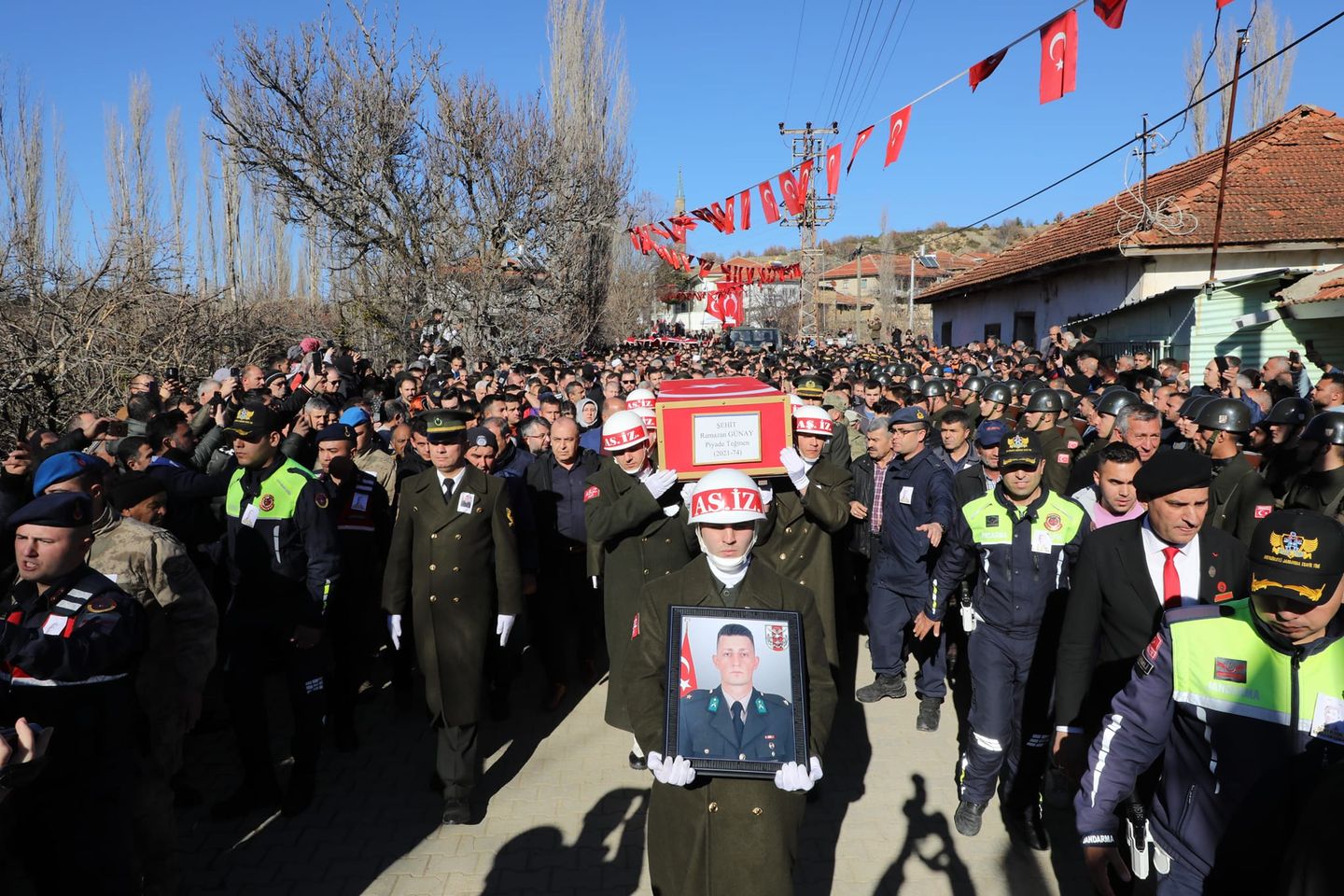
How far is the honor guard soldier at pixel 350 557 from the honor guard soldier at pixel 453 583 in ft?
2.87

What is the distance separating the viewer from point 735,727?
3039 mm

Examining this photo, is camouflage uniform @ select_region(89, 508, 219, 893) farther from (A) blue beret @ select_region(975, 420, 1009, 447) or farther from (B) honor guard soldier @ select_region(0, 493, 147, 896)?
(A) blue beret @ select_region(975, 420, 1009, 447)

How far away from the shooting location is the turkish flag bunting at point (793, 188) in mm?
16156

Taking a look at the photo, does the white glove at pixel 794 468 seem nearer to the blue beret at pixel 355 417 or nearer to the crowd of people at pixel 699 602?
the crowd of people at pixel 699 602

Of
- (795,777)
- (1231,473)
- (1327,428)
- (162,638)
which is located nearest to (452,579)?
(162,638)

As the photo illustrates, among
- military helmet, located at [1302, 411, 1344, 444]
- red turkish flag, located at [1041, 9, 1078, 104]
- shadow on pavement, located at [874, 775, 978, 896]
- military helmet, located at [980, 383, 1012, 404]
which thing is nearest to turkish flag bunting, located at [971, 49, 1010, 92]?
red turkish flag, located at [1041, 9, 1078, 104]

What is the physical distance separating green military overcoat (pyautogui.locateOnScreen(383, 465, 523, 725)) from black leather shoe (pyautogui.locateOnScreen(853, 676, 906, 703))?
112 inches

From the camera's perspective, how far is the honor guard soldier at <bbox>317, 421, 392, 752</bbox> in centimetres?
600

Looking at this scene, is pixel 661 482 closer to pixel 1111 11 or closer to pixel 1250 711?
pixel 1250 711

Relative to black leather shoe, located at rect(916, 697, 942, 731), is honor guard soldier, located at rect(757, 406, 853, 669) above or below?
above

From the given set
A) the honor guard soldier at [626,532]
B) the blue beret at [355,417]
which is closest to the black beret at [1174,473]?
the honor guard soldier at [626,532]

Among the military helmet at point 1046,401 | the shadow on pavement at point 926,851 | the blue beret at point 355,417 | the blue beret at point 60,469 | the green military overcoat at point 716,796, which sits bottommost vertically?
the shadow on pavement at point 926,851

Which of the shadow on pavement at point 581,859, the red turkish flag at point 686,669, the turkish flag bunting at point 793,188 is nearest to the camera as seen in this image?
the red turkish flag at point 686,669

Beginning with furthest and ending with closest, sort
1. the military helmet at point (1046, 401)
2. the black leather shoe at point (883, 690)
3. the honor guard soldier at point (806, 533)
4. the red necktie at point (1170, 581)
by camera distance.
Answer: the military helmet at point (1046, 401)
the black leather shoe at point (883, 690)
the honor guard soldier at point (806, 533)
the red necktie at point (1170, 581)
